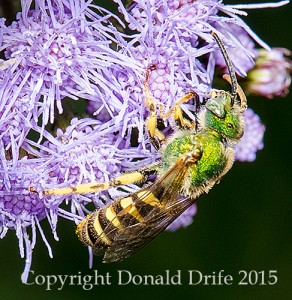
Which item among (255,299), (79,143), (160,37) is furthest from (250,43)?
(255,299)

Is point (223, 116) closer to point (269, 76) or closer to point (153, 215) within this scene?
point (153, 215)

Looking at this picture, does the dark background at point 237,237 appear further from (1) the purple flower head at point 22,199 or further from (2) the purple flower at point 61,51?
(2) the purple flower at point 61,51

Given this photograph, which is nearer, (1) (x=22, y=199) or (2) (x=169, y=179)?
(2) (x=169, y=179)

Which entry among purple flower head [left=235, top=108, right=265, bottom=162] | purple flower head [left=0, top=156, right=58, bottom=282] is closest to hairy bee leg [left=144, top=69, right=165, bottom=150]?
purple flower head [left=0, top=156, right=58, bottom=282]

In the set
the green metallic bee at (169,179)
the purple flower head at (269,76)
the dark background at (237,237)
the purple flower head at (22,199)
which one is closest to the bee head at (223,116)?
the green metallic bee at (169,179)

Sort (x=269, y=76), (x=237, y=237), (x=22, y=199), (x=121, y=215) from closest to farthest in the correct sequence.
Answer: (x=121, y=215) < (x=22, y=199) < (x=269, y=76) < (x=237, y=237)

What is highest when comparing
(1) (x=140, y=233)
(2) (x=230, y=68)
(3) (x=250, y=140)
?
(2) (x=230, y=68)

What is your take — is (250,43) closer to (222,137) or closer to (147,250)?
(222,137)

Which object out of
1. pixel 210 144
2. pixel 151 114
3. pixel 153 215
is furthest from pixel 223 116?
pixel 153 215
